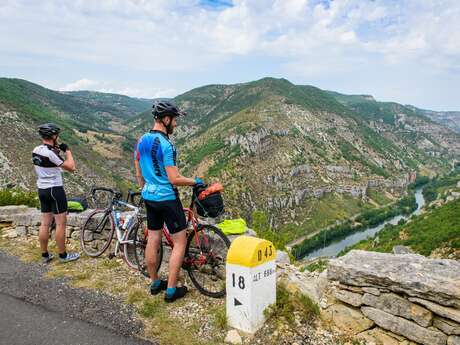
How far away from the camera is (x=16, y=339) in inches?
149

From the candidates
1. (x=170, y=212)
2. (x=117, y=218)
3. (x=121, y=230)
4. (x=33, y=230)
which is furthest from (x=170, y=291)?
(x=33, y=230)

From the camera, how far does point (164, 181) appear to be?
168 inches

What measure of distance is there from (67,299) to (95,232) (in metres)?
2.14

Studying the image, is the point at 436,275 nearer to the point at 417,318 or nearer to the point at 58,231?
the point at 417,318

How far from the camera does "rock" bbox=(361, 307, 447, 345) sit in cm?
352

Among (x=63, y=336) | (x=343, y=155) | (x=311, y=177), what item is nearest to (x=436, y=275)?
(x=63, y=336)

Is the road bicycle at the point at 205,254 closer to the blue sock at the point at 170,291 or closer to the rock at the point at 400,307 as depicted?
the blue sock at the point at 170,291

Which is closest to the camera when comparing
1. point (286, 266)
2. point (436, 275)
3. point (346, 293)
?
point (436, 275)

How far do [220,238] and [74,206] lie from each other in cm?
426

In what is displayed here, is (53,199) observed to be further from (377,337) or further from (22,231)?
(377,337)

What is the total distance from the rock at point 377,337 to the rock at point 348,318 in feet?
0.18

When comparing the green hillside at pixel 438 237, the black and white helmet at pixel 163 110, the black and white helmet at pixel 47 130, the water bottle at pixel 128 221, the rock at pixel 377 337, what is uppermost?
the black and white helmet at pixel 163 110

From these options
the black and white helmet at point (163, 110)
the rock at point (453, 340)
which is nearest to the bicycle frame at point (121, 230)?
the black and white helmet at point (163, 110)

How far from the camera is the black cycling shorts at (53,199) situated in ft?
19.2
